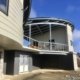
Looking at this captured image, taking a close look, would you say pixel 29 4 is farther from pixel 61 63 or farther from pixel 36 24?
pixel 61 63

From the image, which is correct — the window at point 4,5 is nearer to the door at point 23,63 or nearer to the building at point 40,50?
the building at point 40,50

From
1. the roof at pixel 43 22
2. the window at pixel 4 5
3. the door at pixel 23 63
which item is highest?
the roof at pixel 43 22

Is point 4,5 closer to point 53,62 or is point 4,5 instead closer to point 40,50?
point 40,50

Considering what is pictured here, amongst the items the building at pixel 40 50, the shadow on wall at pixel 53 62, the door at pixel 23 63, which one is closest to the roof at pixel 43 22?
the building at pixel 40 50

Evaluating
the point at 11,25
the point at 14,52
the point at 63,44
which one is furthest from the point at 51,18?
the point at 11,25

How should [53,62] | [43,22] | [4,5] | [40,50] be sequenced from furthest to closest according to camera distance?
[53,62], [43,22], [40,50], [4,5]

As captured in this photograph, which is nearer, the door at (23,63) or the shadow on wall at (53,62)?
the door at (23,63)

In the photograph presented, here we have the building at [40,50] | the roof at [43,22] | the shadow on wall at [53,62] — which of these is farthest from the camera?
the shadow on wall at [53,62]

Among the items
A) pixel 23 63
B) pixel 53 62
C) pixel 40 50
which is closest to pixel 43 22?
pixel 40 50

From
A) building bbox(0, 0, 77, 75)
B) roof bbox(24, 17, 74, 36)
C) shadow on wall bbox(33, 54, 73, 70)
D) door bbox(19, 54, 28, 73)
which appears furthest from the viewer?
shadow on wall bbox(33, 54, 73, 70)

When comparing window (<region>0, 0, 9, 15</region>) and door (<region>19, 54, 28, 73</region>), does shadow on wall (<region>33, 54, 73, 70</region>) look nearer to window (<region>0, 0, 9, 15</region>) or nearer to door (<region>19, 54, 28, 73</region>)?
door (<region>19, 54, 28, 73</region>)

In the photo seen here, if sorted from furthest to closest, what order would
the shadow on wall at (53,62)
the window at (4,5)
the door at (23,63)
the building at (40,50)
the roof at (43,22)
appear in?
the shadow on wall at (53,62) < the roof at (43,22) < the door at (23,63) < the building at (40,50) < the window at (4,5)

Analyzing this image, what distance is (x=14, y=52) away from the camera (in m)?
17.2

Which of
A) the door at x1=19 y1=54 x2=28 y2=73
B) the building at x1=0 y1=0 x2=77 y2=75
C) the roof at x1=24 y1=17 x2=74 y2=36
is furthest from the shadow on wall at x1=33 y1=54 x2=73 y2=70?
the roof at x1=24 y1=17 x2=74 y2=36
